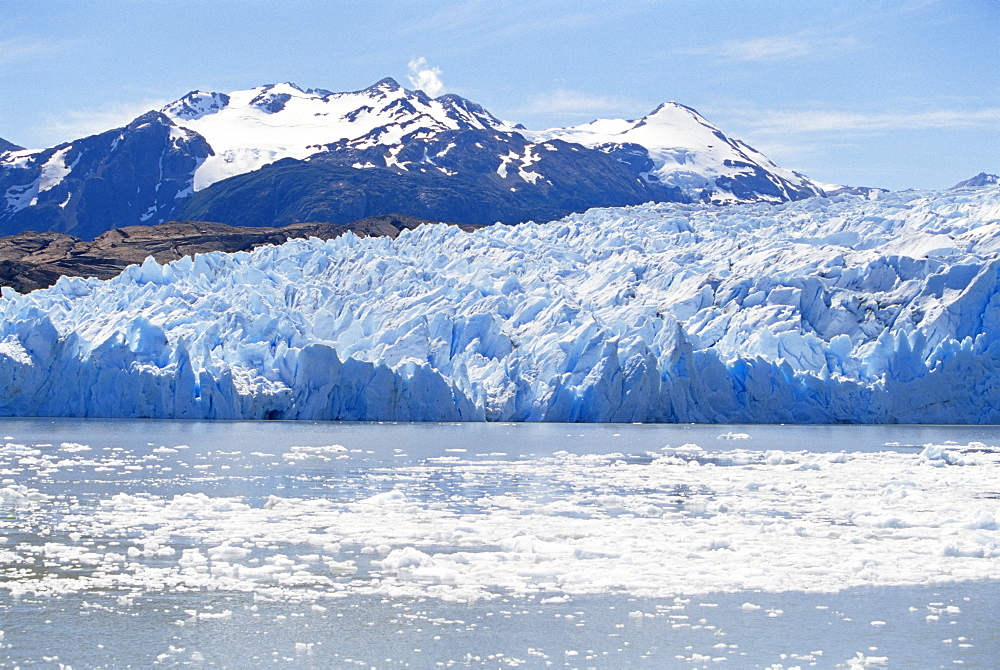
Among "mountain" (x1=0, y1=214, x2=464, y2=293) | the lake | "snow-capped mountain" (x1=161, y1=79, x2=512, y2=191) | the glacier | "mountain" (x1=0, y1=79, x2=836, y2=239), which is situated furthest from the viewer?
"snow-capped mountain" (x1=161, y1=79, x2=512, y2=191)

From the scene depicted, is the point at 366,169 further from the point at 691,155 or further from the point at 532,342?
the point at 532,342

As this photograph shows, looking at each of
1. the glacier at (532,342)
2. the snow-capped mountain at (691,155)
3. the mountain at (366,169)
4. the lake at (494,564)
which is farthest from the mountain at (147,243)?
the snow-capped mountain at (691,155)

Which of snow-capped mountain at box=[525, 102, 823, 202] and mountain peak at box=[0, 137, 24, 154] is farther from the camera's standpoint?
mountain peak at box=[0, 137, 24, 154]

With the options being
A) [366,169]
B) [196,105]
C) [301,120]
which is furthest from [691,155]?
[196,105]

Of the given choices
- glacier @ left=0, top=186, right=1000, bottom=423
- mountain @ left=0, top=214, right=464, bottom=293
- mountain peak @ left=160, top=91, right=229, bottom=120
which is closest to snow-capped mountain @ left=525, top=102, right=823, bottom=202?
mountain peak @ left=160, top=91, right=229, bottom=120

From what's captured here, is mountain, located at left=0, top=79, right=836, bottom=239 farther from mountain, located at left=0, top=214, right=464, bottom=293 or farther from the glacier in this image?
the glacier

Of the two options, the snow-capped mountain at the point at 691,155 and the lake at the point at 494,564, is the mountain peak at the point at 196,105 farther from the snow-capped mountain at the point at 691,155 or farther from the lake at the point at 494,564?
the lake at the point at 494,564

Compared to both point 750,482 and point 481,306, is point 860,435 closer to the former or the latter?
point 481,306
